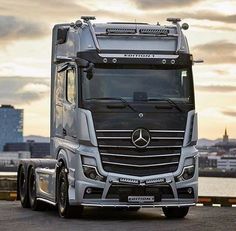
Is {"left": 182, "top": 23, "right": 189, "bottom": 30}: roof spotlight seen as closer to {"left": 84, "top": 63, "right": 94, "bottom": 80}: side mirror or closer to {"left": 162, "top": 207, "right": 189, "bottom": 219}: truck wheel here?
{"left": 84, "top": 63, "right": 94, "bottom": 80}: side mirror

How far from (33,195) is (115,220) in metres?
3.96

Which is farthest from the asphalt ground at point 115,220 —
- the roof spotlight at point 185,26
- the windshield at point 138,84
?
the roof spotlight at point 185,26

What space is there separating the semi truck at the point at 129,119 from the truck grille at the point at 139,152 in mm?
19

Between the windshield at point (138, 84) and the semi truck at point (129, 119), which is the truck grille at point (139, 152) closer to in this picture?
the semi truck at point (129, 119)

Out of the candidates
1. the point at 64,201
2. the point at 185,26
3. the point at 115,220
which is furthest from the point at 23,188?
the point at 185,26

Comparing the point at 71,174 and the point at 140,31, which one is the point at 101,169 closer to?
the point at 71,174

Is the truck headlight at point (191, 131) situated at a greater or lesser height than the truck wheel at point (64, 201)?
greater

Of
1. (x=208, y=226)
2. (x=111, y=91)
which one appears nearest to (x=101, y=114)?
(x=111, y=91)

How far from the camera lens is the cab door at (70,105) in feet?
59.8

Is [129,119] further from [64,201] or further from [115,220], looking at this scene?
[64,201]

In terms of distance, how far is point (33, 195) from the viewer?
21906 mm

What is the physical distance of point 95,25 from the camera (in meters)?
18.5

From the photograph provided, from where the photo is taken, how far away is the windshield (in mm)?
17938

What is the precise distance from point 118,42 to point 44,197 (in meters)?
4.25
